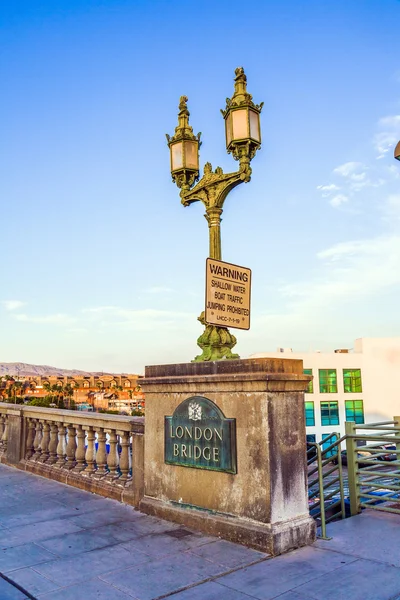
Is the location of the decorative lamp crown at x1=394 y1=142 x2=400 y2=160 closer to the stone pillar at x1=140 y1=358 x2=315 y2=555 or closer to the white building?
the stone pillar at x1=140 y1=358 x2=315 y2=555

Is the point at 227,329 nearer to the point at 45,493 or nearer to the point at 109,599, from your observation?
the point at 109,599

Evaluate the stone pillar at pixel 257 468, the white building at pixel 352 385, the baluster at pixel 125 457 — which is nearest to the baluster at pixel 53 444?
the baluster at pixel 125 457

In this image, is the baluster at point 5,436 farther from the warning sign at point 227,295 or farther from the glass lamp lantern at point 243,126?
the glass lamp lantern at point 243,126

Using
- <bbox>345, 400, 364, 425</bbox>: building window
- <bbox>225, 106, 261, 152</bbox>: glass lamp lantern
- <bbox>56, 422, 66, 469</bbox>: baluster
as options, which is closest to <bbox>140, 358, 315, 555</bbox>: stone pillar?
<bbox>225, 106, 261, 152</bbox>: glass lamp lantern

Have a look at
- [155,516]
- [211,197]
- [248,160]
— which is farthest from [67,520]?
[248,160]

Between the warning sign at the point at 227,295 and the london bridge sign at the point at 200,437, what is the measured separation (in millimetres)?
917

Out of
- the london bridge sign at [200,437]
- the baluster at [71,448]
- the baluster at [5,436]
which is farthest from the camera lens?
the baluster at [5,436]

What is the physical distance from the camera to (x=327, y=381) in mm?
58625

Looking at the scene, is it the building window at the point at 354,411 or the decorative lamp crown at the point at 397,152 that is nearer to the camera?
the decorative lamp crown at the point at 397,152

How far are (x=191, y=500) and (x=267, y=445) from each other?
1334 mm

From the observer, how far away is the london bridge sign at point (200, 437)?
5082 millimetres

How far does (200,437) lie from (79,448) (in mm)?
3059

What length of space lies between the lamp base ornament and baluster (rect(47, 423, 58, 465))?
12.7 ft

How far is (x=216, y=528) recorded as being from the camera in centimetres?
509
